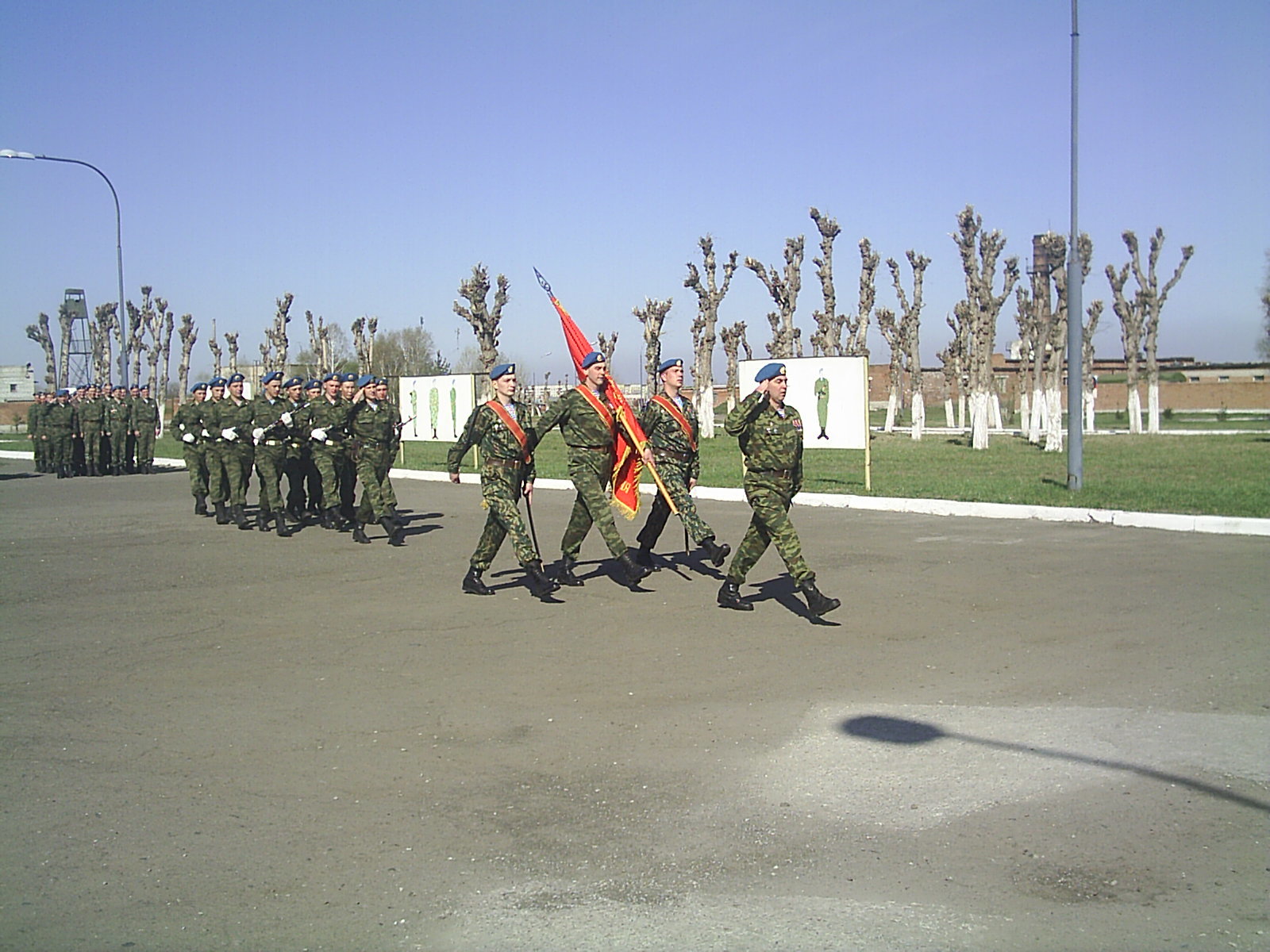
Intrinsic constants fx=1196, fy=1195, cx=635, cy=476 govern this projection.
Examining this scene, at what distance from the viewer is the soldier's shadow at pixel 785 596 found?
9430 millimetres

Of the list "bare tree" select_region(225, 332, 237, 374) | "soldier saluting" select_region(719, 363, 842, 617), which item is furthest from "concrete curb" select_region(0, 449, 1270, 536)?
"bare tree" select_region(225, 332, 237, 374)

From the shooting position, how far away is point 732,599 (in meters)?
10.0

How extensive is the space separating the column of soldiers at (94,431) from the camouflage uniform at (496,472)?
73.9 ft

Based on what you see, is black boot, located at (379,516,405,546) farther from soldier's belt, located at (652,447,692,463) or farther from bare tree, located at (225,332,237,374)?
bare tree, located at (225,332,237,374)

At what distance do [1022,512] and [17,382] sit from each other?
105610 mm

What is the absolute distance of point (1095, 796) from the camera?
5.47 metres

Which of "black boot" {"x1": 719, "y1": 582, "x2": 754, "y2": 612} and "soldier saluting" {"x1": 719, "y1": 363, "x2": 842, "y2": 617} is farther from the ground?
"soldier saluting" {"x1": 719, "y1": 363, "x2": 842, "y2": 617}

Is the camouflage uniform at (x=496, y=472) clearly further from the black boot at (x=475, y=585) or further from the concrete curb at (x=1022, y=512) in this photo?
the concrete curb at (x=1022, y=512)

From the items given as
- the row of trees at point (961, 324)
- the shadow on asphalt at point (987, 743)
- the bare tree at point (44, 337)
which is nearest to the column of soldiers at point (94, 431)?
the row of trees at point (961, 324)

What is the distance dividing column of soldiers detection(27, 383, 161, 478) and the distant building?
7834 cm

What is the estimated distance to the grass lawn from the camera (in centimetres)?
1800

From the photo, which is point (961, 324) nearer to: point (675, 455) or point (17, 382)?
point (675, 455)

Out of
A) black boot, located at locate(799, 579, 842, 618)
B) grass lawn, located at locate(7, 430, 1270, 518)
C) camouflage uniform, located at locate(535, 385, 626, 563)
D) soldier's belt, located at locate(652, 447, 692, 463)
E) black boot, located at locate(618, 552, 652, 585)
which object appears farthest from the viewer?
grass lawn, located at locate(7, 430, 1270, 518)

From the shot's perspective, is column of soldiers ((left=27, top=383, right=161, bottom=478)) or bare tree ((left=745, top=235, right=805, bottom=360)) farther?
bare tree ((left=745, top=235, right=805, bottom=360))
